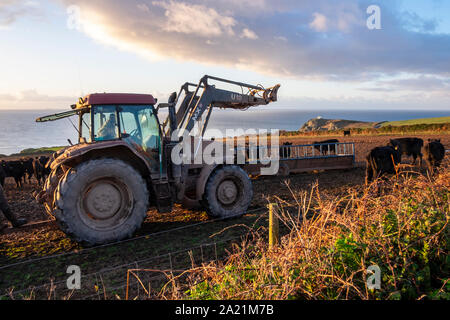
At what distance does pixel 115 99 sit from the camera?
21.0 feet

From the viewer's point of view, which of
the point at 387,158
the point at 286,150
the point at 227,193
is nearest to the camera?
the point at 227,193

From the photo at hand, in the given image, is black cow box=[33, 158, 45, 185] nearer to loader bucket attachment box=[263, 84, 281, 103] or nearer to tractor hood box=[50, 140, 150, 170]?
tractor hood box=[50, 140, 150, 170]

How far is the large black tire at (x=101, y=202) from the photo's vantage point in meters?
5.53

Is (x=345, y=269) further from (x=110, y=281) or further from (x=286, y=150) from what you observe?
(x=286, y=150)

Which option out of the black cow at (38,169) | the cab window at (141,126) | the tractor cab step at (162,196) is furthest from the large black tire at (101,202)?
the black cow at (38,169)

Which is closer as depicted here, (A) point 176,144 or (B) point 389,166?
(A) point 176,144

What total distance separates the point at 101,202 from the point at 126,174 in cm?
69

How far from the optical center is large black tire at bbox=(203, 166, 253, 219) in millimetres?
7266

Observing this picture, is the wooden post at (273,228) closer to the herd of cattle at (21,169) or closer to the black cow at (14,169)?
the herd of cattle at (21,169)

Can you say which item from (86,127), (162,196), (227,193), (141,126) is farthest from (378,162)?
(86,127)
